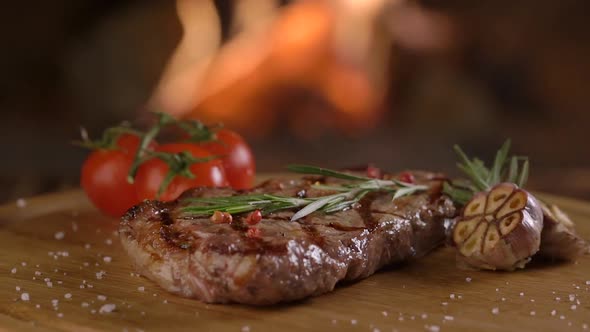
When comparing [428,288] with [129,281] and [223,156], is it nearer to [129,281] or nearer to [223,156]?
[129,281]

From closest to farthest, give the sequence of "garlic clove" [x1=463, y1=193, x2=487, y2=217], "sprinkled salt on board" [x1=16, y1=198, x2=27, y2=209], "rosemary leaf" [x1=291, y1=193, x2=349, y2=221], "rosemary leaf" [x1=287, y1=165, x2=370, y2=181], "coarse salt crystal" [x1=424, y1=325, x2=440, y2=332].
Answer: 1. "coarse salt crystal" [x1=424, y1=325, x2=440, y2=332]
2. "rosemary leaf" [x1=291, y1=193, x2=349, y2=221]
3. "garlic clove" [x1=463, y1=193, x2=487, y2=217]
4. "rosemary leaf" [x1=287, y1=165, x2=370, y2=181]
5. "sprinkled salt on board" [x1=16, y1=198, x2=27, y2=209]

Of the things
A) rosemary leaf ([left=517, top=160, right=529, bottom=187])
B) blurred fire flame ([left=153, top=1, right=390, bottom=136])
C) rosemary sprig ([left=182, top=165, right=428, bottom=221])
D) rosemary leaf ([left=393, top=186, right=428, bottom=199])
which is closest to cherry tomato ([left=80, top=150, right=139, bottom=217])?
rosemary sprig ([left=182, top=165, right=428, bottom=221])

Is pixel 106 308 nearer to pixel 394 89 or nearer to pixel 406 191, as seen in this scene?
pixel 406 191

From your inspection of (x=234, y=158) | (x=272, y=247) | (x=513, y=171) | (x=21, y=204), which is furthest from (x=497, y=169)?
(x=21, y=204)

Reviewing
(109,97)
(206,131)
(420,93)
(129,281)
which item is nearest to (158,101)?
(109,97)

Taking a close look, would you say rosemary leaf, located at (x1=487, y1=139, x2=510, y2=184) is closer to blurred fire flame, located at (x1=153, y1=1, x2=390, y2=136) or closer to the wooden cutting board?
the wooden cutting board

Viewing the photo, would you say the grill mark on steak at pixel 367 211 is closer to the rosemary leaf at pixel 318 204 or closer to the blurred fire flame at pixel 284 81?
the rosemary leaf at pixel 318 204
